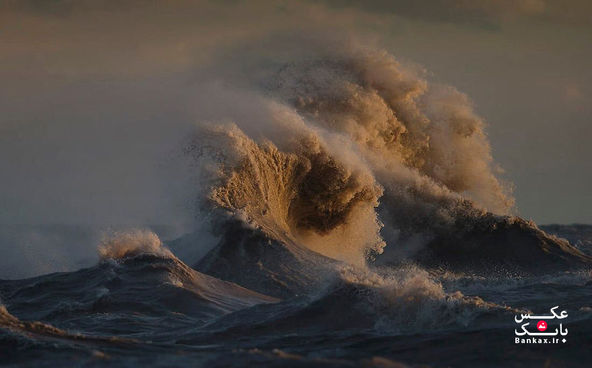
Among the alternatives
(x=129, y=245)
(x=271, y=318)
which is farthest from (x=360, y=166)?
(x=271, y=318)

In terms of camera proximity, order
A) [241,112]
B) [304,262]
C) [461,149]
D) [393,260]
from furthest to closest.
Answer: [461,149], [393,260], [241,112], [304,262]

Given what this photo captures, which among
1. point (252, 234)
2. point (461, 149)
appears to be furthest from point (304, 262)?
point (461, 149)

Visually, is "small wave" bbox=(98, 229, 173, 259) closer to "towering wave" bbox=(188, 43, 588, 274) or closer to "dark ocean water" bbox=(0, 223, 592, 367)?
"dark ocean water" bbox=(0, 223, 592, 367)

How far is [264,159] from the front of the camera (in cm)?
1677

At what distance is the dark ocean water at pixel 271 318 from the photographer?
21.2ft

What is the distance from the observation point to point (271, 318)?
8617 millimetres

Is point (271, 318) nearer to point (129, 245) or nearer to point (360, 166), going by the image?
point (129, 245)

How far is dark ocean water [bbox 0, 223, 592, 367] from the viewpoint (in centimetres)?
648

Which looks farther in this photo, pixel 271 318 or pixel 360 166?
pixel 360 166

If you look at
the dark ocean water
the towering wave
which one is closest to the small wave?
the dark ocean water

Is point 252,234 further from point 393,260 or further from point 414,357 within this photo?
point 414,357

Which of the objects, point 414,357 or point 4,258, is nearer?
point 414,357

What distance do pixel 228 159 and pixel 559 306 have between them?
7756 millimetres

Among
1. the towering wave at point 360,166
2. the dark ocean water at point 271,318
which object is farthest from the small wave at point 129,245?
the towering wave at point 360,166
